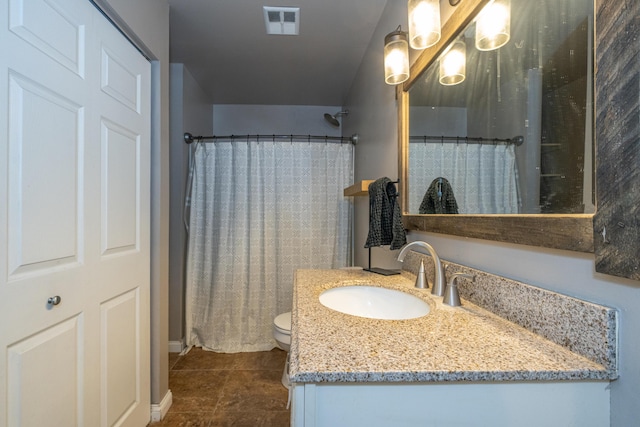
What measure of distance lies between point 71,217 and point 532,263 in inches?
54.8

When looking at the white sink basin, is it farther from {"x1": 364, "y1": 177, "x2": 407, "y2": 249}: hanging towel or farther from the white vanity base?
the white vanity base

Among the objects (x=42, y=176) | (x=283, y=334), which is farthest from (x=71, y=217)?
(x=283, y=334)

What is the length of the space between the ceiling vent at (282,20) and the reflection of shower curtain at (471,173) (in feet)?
3.70

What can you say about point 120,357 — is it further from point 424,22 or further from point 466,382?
point 424,22

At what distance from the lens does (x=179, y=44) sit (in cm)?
210

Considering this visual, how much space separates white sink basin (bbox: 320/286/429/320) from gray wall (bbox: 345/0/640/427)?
9.5 inches

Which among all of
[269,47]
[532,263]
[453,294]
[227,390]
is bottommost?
[227,390]

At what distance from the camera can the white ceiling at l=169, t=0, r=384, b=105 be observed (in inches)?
68.9

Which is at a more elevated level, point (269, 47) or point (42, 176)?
point (269, 47)

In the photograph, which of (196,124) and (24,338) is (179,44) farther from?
(24,338)

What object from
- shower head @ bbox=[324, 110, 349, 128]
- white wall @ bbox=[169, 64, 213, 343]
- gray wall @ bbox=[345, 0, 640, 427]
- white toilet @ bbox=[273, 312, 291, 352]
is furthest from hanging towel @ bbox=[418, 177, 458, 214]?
shower head @ bbox=[324, 110, 349, 128]

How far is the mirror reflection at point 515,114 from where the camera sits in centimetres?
62

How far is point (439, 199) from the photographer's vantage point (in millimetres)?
1188

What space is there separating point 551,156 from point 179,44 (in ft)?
7.61
